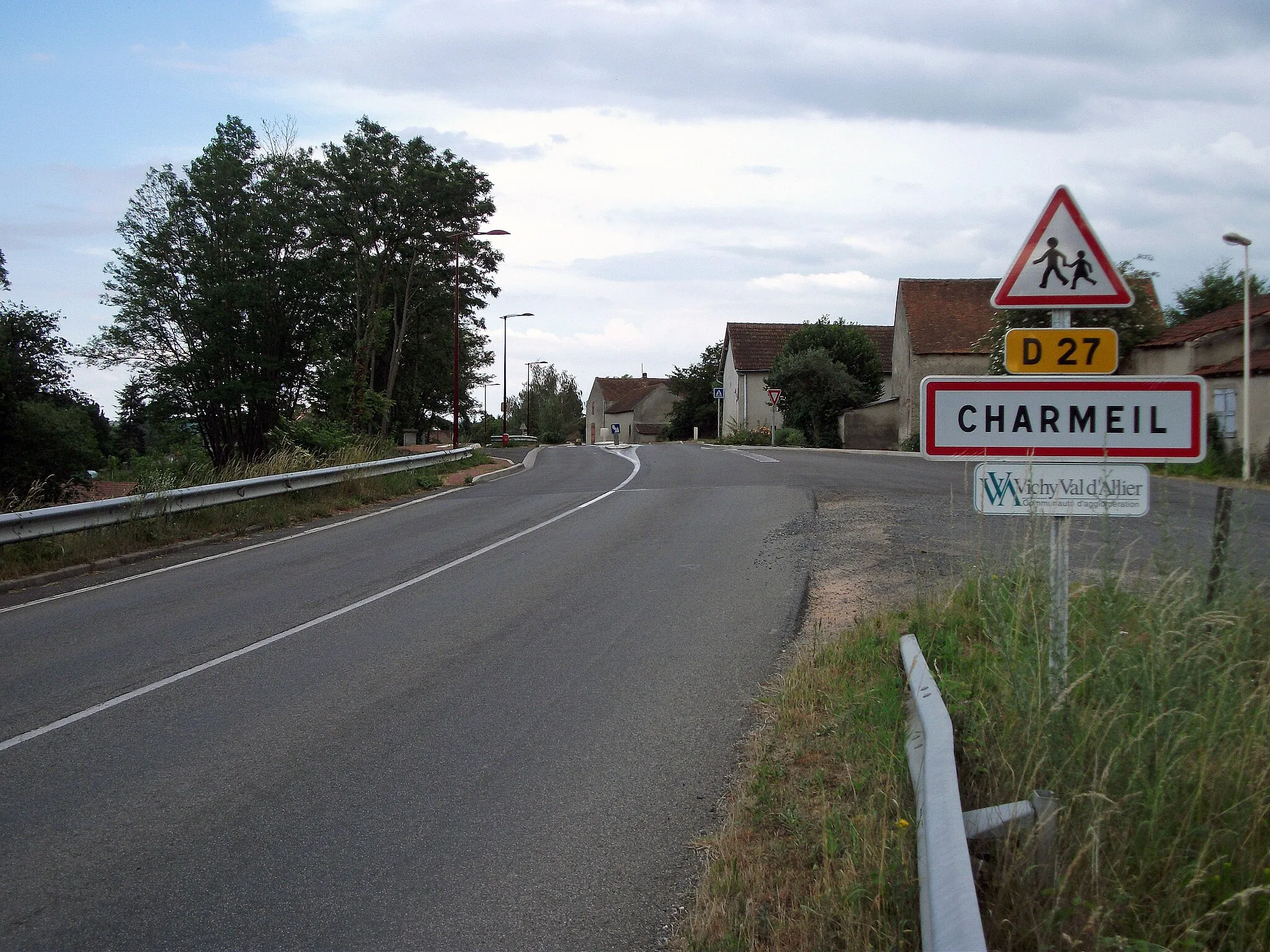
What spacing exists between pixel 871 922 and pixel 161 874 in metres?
2.89

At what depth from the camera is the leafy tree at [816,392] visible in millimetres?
50781

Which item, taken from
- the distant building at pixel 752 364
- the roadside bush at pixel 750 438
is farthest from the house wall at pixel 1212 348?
Result: the distant building at pixel 752 364

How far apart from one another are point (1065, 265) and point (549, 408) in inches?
4647

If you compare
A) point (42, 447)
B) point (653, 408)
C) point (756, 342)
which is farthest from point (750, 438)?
point (653, 408)

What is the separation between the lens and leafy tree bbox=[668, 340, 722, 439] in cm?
7988

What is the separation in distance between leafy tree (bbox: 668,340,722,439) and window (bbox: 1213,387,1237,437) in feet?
175

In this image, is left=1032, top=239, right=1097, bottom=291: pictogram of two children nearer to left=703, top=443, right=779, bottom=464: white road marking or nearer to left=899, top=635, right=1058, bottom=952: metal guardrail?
left=899, top=635, right=1058, bottom=952: metal guardrail

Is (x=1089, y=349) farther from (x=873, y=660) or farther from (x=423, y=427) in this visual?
(x=423, y=427)

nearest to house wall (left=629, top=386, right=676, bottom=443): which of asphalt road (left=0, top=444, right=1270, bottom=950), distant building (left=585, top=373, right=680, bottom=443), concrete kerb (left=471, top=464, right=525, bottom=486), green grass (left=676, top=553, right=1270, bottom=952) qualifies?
distant building (left=585, top=373, right=680, bottom=443)

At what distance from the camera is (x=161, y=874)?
4297mm

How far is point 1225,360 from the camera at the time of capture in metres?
26.2

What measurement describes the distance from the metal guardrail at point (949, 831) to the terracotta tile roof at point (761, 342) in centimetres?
6261

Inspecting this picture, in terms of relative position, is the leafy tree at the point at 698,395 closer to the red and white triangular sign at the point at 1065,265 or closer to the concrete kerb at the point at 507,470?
the concrete kerb at the point at 507,470

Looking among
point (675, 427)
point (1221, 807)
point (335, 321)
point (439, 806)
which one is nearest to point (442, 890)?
point (439, 806)
